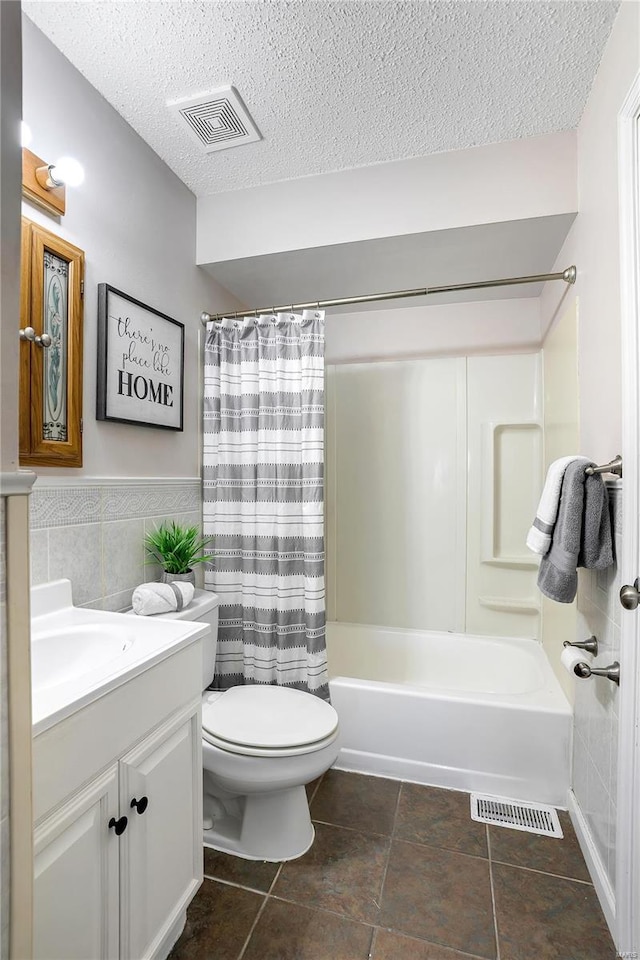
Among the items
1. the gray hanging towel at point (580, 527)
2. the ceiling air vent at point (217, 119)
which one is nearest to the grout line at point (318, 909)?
the gray hanging towel at point (580, 527)

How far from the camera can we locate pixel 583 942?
126 cm

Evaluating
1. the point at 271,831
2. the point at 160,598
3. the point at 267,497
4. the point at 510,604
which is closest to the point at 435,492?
the point at 510,604

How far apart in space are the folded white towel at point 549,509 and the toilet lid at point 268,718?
0.88 metres

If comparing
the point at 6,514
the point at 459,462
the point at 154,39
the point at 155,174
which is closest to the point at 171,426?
the point at 155,174

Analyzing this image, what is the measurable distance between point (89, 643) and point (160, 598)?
0.35 m

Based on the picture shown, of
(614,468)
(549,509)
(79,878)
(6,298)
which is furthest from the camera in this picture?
(549,509)

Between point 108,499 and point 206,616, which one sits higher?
point 108,499

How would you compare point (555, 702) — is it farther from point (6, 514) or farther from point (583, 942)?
point (6, 514)

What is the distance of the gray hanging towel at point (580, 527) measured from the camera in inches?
53.8

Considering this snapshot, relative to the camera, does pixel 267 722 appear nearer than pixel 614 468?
No

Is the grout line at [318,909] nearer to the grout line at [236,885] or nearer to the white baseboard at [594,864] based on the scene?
the grout line at [236,885]

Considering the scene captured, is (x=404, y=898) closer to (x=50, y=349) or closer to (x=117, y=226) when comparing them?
(x=50, y=349)

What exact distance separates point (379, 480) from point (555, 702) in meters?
1.35

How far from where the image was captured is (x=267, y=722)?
156 cm
